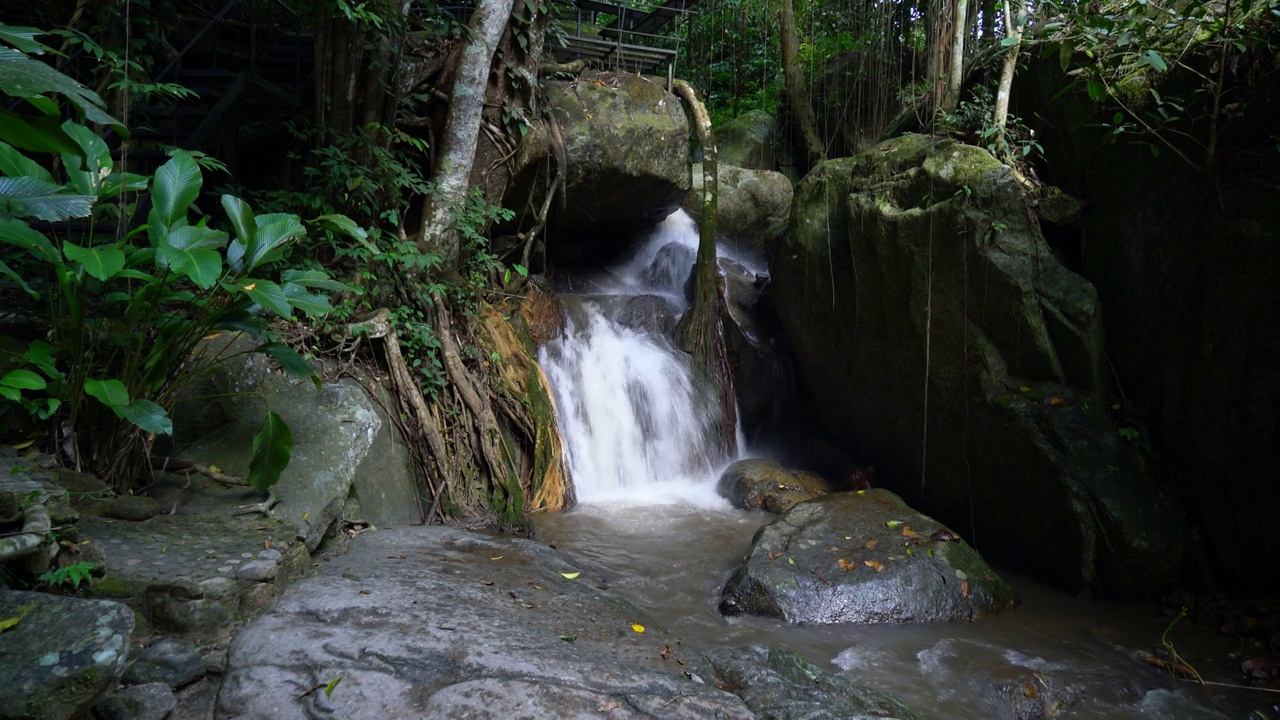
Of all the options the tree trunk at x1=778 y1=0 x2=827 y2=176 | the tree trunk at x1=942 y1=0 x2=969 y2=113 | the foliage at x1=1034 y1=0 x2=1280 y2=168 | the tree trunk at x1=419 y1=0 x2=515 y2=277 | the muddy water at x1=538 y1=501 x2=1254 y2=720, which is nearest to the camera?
the muddy water at x1=538 y1=501 x2=1254 y2=720

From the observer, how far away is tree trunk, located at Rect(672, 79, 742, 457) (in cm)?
836

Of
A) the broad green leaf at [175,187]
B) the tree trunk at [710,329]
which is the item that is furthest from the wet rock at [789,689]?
the tree trunk at [710,329]

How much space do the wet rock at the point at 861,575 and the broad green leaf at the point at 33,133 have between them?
400cm

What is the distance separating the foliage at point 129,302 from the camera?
272cm

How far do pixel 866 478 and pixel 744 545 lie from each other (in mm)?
1949

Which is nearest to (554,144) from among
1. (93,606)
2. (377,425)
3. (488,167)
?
(488,167)

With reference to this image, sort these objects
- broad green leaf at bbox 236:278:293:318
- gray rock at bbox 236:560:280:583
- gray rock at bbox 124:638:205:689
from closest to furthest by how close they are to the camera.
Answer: gray rock at bbox 124:638:205:689 < gray rock at bbox 236:560:280:583 < broad green leaf at bbox 236:278:293:318

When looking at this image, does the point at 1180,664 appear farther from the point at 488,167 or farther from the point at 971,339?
the point at 488,167

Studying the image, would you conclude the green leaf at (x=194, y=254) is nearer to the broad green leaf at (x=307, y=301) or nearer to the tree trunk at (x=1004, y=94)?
the broad green leaf at (x=307, y=301)

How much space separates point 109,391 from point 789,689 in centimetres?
286

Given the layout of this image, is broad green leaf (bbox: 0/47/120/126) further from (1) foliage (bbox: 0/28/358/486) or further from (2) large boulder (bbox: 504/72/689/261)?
(2) large boulder (bbox: 504/72/689/261)

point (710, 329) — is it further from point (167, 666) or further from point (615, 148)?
point (167, 666)

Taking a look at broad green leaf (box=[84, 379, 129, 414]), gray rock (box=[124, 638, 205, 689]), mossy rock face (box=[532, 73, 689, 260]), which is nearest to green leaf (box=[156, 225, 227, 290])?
broad green leaf (box=[84, 379, 129, 414])

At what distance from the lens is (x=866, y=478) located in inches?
284
